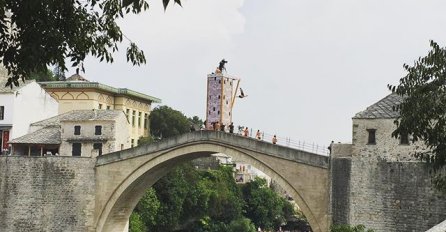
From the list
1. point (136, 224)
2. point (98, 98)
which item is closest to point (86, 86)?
point (98, 98)

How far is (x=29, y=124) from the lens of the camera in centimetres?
4447

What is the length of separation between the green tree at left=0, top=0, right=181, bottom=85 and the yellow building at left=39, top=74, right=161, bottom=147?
42232mm

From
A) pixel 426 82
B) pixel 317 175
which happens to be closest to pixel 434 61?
pixel 426 82

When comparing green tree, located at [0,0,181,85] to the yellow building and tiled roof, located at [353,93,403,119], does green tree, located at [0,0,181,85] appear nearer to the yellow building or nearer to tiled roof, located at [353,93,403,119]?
tiled roof, located at [353,93,403,119]

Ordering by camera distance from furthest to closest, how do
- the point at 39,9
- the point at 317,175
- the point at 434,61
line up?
the point at 317,175, the point at 434,61, the point at 39,9

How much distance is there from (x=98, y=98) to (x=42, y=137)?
38.2 ft

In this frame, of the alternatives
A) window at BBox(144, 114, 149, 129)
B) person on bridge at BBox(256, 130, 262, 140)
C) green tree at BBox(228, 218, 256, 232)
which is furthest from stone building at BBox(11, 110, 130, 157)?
green tree at BBox(228, 218, 256, 232)

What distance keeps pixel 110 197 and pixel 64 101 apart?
1778 cm

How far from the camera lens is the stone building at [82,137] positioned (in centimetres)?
4091

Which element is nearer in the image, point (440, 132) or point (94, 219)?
point (440, 132)

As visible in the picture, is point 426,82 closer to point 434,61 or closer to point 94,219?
point 434,61

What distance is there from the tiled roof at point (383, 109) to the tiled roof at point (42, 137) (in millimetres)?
19757

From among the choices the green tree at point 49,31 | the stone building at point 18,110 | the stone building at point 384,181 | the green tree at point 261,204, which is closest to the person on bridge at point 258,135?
the stone building at point 384,181

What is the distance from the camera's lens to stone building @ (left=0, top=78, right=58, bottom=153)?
4347 cm
